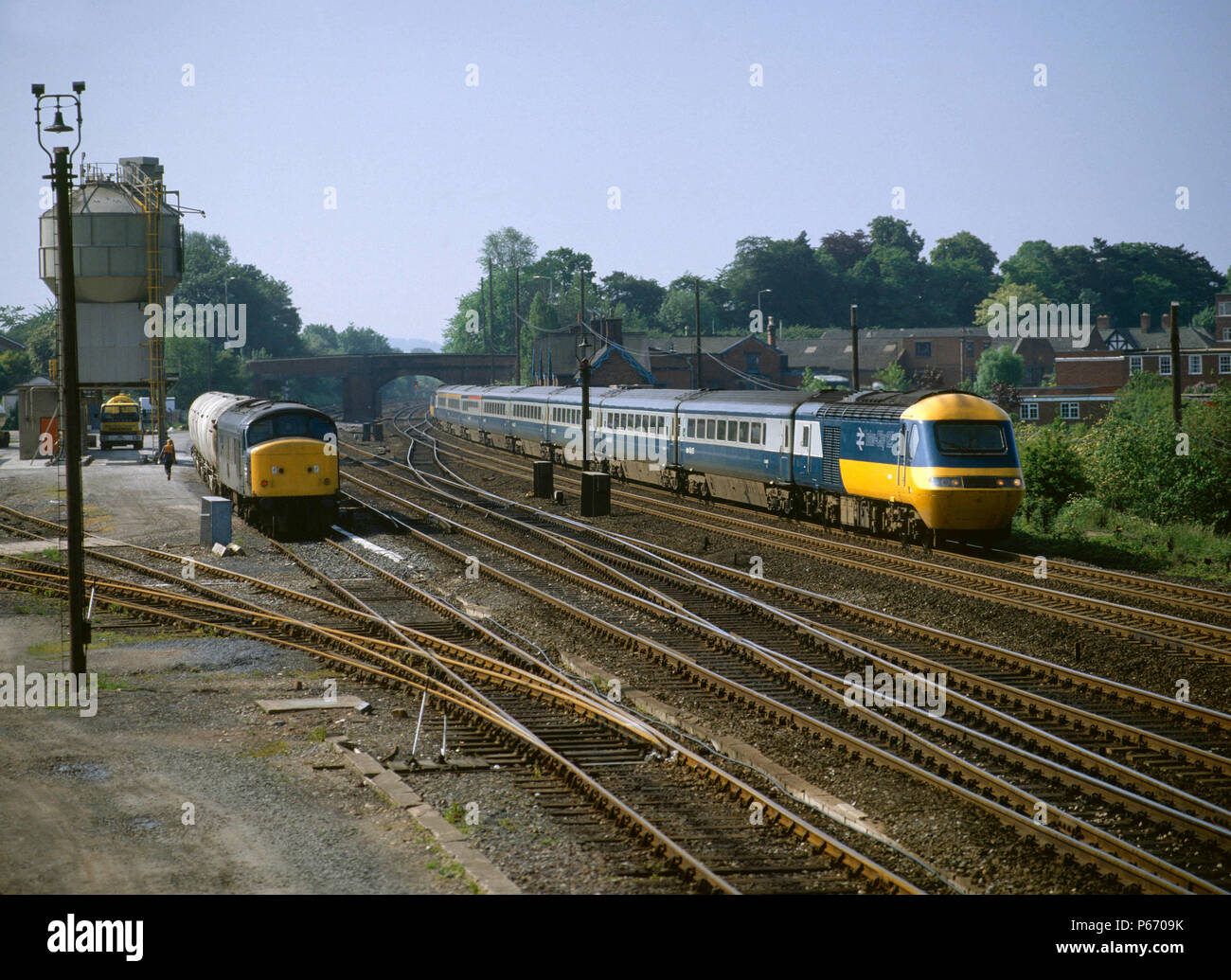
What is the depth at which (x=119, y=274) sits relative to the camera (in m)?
52.8

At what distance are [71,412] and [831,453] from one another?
16970mm

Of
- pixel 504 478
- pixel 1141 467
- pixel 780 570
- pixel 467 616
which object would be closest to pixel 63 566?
pixel 467 616

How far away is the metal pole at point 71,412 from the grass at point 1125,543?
→ 1863 centimetres

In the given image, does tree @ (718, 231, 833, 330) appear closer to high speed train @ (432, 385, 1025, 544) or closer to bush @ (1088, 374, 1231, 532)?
high speed train @ (432, 385, 1025, 544)

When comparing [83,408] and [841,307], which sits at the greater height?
[841,307]

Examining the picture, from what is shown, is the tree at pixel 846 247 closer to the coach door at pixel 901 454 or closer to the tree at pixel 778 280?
the tree at pixel 778 280

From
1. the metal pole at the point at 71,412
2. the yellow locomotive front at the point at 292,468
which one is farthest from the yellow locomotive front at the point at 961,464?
the metal pole at the point at 71,412

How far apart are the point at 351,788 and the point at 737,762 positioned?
3.85 metres

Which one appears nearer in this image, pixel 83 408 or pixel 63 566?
pixel 63 566

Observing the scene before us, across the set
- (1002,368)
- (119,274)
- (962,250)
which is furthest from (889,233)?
(119,274)

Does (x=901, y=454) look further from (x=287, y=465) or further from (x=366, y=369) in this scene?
(x=366, y=369)

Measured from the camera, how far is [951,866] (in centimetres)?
944

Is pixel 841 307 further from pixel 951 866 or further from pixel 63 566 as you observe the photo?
pixel 951 866

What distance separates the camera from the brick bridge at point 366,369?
366 ft
